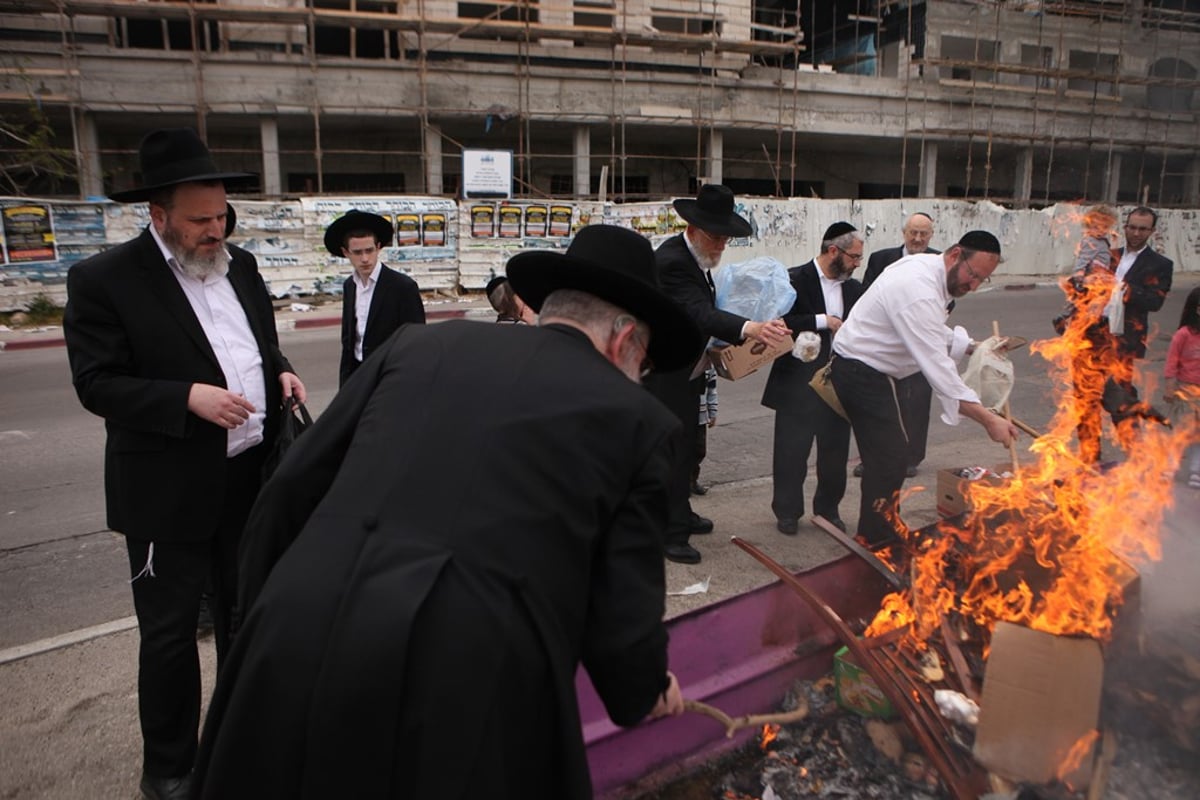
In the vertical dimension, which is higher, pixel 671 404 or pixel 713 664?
pixel 671 404

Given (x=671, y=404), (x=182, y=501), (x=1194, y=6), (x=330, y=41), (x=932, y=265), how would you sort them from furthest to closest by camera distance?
(x=1194, y=6) → (x=330, y=41) → (x=671, y=404) → (x=932, y=265) → (x=182, y=501)

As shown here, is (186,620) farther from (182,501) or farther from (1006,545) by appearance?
(1006,545)

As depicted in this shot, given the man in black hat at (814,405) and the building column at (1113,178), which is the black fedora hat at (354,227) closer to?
the man in black hat at (814,405)

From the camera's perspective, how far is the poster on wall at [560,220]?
18.6 m

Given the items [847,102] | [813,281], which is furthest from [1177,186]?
[813,281]

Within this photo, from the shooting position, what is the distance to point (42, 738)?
3.18 m

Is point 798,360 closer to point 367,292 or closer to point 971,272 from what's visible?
point 971,272

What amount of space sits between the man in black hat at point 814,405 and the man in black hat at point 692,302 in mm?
780

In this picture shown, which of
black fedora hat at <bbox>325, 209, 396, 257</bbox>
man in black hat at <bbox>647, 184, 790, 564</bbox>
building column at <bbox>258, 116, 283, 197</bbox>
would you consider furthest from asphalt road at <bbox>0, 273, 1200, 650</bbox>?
building column at <bbox>258, 116, 283, 197</bbox>

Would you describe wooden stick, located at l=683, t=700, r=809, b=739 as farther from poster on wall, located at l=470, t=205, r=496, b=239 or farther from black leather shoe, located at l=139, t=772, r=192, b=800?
poster on wall, located at l=470, t=205, r=496, b=239

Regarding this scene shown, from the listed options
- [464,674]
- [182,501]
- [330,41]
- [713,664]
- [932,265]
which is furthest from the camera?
[330,41]

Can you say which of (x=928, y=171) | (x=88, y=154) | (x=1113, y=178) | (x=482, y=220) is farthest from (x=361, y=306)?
(x=1113, y=178)

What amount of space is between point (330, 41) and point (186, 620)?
26782 millimetres

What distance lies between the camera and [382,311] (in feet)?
17.1
